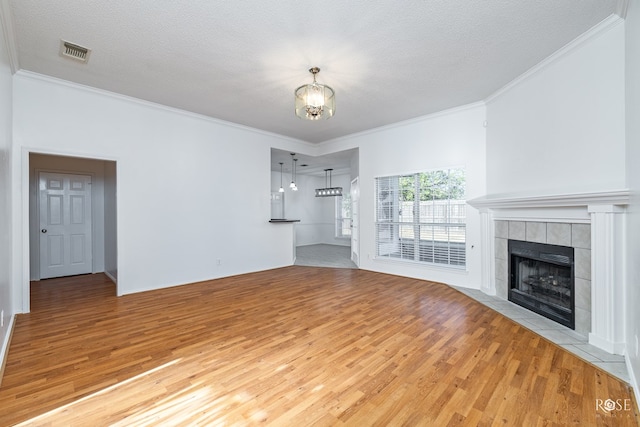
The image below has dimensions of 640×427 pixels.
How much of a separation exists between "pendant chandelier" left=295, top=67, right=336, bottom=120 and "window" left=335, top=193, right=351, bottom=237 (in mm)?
7062

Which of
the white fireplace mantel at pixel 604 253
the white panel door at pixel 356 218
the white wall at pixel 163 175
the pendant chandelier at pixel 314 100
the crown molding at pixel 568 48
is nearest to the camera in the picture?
the white fireplace mantel at pixel 604 253

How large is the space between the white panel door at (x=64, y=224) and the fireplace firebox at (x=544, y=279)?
771 cm

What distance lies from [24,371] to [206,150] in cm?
385

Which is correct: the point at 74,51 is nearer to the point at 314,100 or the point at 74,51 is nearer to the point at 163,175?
the point at 163,175

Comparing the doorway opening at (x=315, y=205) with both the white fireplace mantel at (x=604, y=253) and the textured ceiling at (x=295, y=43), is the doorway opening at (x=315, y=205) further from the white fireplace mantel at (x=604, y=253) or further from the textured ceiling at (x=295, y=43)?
the white fireplace mantel at (x=604, y=253)

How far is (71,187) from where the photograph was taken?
5.55 metres

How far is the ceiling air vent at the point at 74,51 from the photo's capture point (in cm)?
290

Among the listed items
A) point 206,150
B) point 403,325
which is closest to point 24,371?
point 403,325

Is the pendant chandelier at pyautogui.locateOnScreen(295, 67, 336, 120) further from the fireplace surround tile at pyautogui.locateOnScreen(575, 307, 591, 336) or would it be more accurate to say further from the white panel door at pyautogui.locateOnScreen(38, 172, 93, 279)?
the white panel door at pyautogui.locateOnScreen(38, 172, 93, 279)

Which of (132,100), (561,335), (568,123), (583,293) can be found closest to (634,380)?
(561,335)

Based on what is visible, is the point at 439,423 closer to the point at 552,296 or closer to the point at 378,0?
the point at 552,296

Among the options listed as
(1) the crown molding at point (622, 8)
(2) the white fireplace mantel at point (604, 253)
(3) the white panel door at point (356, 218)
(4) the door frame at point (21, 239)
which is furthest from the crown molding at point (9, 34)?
(3) the white panel door at point (356, 218)

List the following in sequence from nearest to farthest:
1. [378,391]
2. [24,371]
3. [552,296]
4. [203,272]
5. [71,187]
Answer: [378,391] < [24,371] < [552,296] < [203,272] < [71,187]

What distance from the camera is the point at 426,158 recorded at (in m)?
5.06
